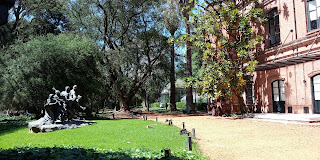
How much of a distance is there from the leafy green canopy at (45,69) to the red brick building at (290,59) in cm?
1513

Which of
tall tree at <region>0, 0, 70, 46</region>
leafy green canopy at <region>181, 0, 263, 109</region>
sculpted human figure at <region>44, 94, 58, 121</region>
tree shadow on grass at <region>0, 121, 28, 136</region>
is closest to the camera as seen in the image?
tree shadow on grass at <region>0, 121, 28, 136</region>

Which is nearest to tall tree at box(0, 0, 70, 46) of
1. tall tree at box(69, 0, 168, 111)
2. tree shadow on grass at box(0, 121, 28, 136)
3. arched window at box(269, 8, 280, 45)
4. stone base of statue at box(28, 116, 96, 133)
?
tall tree at box(69, 0, 168, 111)

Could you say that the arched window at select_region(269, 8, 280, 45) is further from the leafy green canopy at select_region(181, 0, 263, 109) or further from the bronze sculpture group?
the bronze sculpture group

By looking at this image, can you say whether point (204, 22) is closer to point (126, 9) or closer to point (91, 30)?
point (126, 9)

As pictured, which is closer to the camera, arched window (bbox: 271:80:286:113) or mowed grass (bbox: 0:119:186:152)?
mowed grass (bbox: 0:119:186:152)

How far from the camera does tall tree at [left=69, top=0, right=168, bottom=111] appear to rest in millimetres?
26625

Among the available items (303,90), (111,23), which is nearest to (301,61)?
(303,90)

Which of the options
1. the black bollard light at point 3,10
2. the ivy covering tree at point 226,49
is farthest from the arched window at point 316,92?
the black bollard light at point 3,10

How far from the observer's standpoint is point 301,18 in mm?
17078

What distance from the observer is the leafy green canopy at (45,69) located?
1934cm

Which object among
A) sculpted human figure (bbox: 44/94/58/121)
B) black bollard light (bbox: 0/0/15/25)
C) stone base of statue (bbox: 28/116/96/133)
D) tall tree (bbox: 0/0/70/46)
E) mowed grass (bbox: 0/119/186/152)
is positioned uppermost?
tall tree (bbox: 0/0/70/46)

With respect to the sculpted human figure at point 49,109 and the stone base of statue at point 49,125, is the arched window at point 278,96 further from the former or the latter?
the sculpted human figure at point 49,109

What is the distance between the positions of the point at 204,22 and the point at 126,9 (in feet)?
35.8

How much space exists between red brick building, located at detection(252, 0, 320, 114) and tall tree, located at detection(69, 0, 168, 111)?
12.4 m
